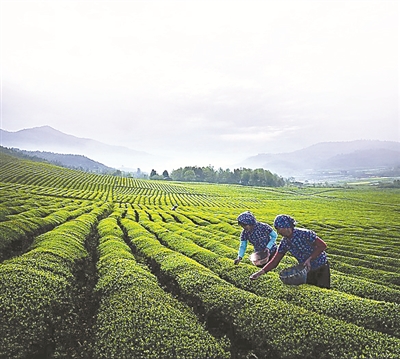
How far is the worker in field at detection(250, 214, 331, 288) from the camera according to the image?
30.1ft

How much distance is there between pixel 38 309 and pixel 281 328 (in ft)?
25.8

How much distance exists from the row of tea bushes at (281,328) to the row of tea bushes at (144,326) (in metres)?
0.83

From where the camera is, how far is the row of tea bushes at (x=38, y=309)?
8.62 meters

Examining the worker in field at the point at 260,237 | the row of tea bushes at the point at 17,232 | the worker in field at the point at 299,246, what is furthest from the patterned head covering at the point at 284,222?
the row of tea bushes at the point at 17,232

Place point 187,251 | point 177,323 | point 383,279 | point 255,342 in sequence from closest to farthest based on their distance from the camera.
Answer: point 255,342
point 177,323
point 383,279
point 187,251

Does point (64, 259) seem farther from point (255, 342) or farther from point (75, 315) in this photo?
point (255, 342)

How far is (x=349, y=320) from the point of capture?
9.06 metres

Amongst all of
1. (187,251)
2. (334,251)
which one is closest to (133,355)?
(187,251)

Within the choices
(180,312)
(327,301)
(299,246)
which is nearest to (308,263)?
(299,246)

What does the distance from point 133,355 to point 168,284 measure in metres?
5.70

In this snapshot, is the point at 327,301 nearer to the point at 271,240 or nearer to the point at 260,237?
the point at 271,240

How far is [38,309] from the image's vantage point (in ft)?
32.3

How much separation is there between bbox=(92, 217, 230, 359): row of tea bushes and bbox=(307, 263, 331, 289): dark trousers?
4.23m

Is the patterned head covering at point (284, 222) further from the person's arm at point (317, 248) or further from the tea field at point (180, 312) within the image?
the tea field at point (180, 312)
